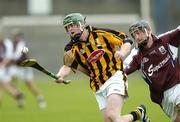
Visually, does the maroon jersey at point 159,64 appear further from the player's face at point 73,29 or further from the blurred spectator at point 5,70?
the blurred spectator at point 5,70

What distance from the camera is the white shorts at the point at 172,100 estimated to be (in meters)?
12.2

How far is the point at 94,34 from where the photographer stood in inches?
480

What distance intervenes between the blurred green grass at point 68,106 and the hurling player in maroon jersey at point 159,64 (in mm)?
4265

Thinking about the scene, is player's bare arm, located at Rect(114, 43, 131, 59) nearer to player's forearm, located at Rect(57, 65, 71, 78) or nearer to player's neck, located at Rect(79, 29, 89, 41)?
player's neck, located at Rect(79, 29, 89, 41)

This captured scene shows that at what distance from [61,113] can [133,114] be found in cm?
696

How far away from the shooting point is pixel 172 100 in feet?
40.0

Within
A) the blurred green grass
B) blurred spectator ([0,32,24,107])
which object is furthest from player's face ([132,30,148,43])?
blurred spectator ([0,32,24,107])

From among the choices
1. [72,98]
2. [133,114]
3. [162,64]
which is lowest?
[72,98]

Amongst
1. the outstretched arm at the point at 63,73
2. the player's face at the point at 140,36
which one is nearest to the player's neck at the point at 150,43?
the player's face at the point at 140,36

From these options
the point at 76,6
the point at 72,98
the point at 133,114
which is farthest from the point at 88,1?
the point at 133,114

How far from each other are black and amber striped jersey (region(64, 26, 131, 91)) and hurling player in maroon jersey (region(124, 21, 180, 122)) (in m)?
0.27

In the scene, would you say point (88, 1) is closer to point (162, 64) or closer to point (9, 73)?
point (9, 73)

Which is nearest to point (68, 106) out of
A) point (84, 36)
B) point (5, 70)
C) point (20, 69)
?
point (20, 69)

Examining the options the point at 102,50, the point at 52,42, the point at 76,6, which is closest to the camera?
the point at 102,50
